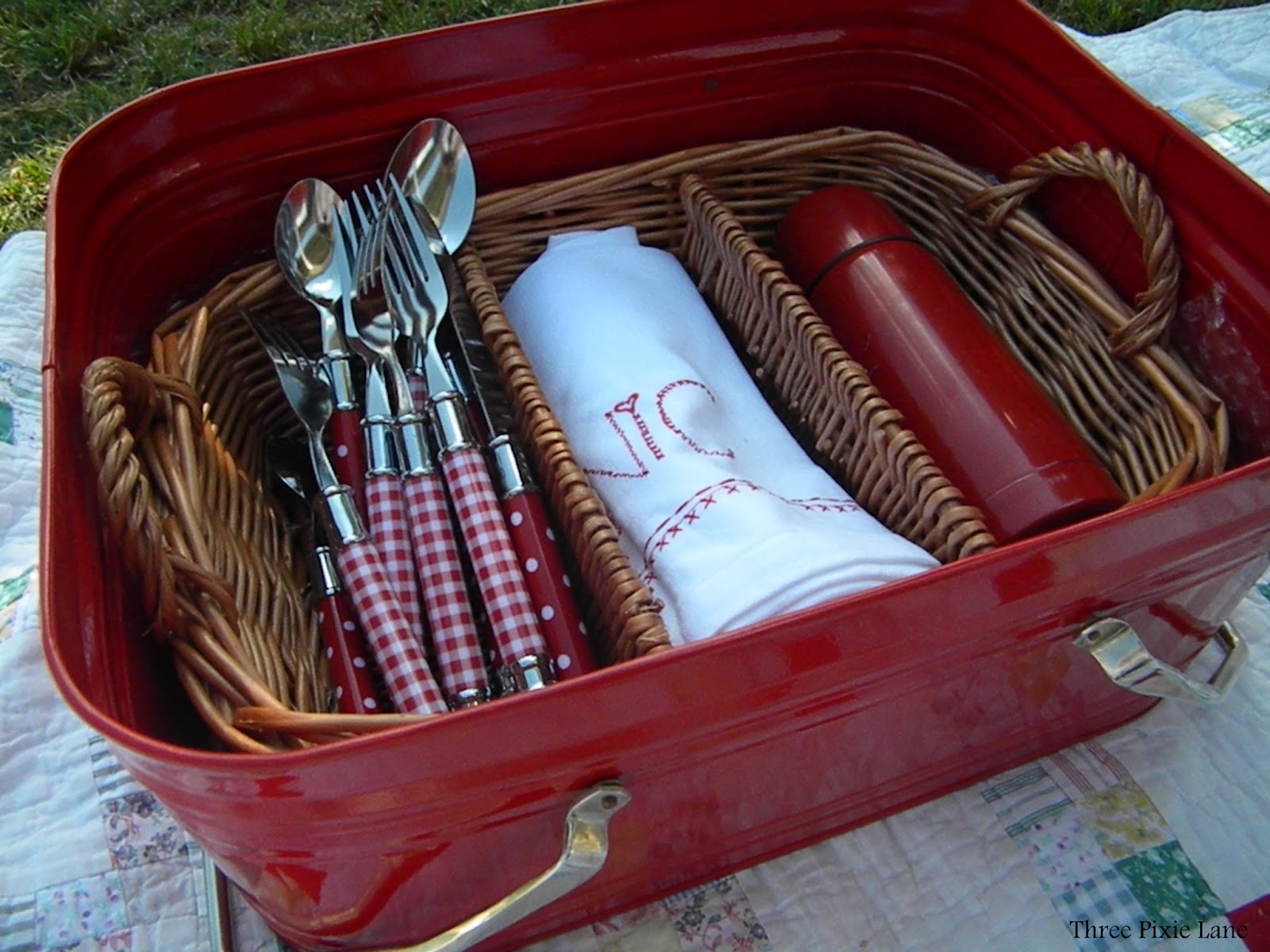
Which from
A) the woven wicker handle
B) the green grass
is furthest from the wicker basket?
the green grass

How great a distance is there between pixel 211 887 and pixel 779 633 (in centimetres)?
35

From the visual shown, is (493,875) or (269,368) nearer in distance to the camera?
(493,875)

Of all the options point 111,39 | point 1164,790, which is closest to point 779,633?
point 1164,790

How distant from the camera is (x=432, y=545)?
0.54 meters

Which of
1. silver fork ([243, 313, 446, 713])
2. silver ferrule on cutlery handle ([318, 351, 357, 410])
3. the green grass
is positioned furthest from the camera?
the green grass

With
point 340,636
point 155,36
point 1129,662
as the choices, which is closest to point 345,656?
point 340,636

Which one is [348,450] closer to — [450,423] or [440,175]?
[450,423]

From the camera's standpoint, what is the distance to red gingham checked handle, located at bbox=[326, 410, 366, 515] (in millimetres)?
583

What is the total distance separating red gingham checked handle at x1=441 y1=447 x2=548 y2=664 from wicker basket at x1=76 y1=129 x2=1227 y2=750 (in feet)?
0.11

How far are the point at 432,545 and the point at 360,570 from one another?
0.04m

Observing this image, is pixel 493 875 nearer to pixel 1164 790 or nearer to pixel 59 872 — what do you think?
pixel 59 872

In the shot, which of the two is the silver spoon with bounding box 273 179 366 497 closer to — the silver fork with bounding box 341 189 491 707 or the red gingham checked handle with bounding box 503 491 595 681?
the silver fork with bounding box 341 189 491 707

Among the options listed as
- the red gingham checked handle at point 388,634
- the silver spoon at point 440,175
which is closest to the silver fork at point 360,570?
the red gingham checked handle at point 388,634

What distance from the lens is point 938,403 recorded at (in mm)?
588
